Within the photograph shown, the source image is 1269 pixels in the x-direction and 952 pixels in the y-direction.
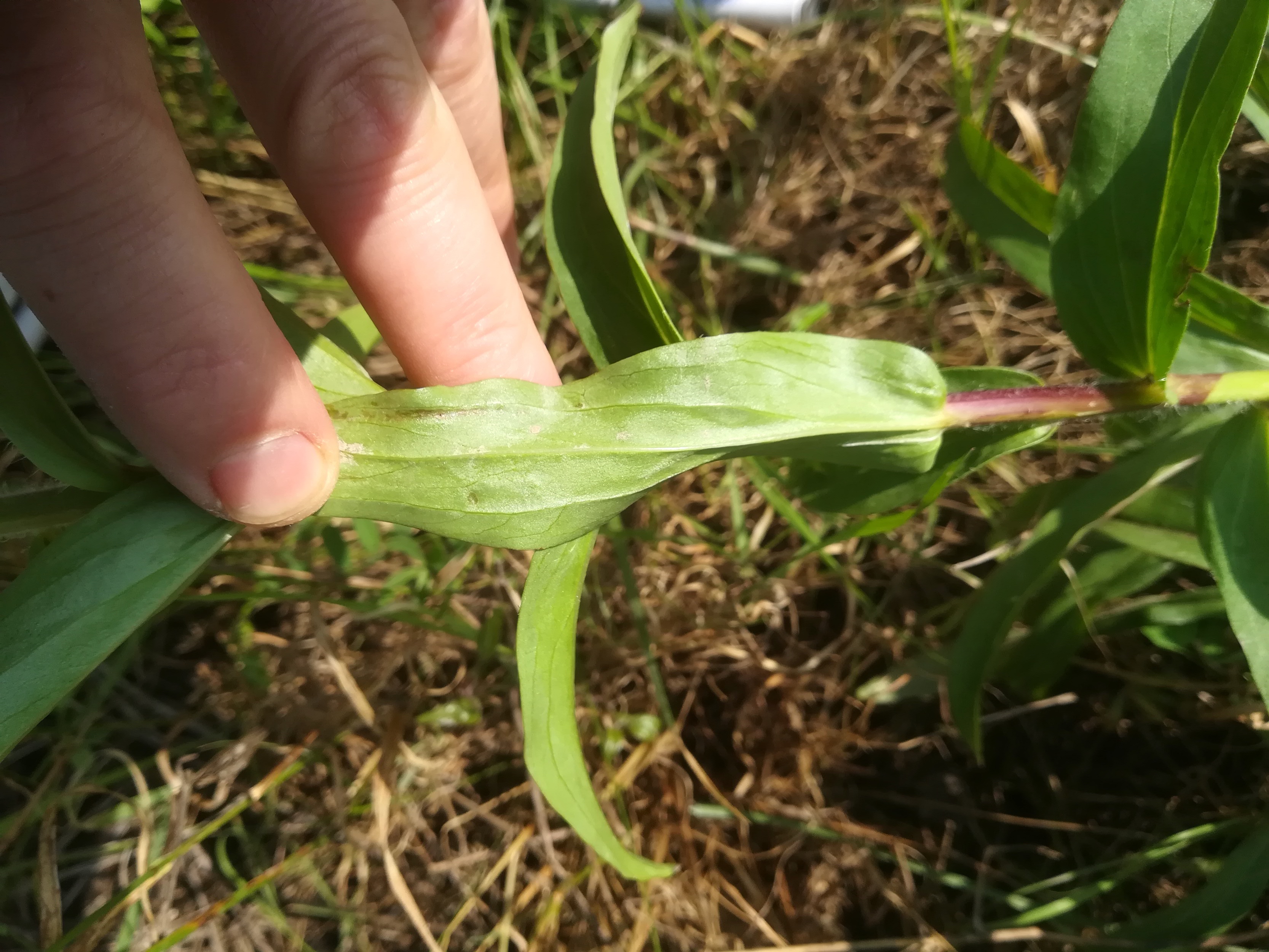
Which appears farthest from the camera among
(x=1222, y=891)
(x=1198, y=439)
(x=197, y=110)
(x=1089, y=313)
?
(x=197, y=110)

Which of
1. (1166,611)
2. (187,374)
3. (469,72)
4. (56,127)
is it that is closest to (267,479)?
(187,374)

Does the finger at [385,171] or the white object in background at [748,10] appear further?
the white object in background at [748,10]

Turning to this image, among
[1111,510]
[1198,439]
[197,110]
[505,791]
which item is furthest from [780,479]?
[197,110]

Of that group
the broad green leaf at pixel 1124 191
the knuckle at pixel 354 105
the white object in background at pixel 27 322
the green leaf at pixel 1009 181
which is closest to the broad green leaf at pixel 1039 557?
the broad green leaf at pixel 1124 191

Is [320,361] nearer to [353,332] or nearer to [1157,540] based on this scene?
[353,332]

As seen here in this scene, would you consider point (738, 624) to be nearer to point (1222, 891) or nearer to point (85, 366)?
point (1222, 891)

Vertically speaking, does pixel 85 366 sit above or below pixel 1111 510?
above

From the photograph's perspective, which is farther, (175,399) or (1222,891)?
(1222,891)

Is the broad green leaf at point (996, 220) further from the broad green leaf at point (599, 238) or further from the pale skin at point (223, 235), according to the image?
the pale skin at point (223, 235)
